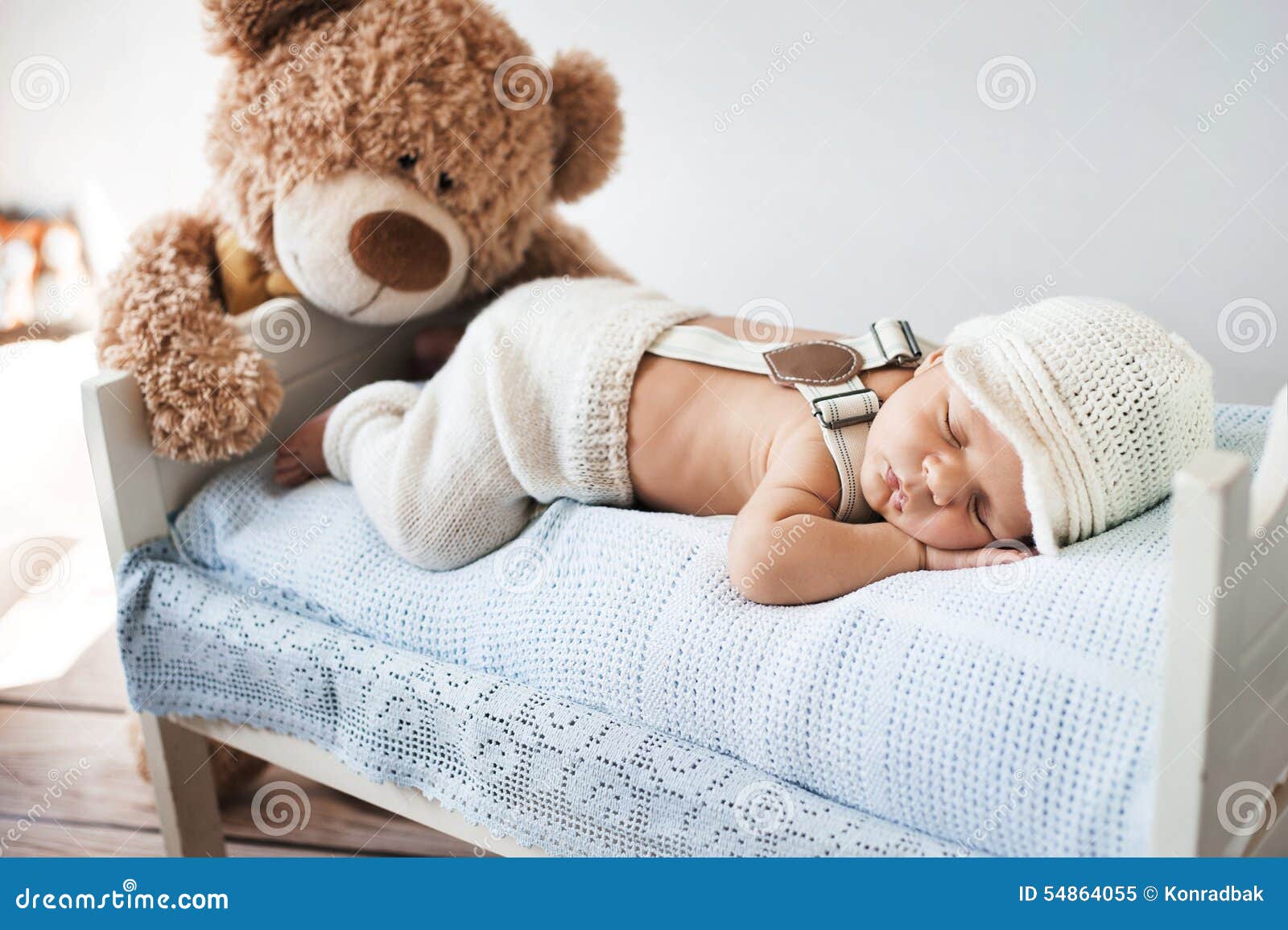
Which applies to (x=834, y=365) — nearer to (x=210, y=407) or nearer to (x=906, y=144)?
(x=906, y=144)

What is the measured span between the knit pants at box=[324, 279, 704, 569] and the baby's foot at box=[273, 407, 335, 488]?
0.35 feet

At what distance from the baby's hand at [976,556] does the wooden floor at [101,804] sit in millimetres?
809

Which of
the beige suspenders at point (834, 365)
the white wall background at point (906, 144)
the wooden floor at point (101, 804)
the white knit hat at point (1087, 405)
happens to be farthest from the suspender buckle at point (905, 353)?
the wooden floor at point (101, 804)

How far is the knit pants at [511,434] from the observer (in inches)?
44.9

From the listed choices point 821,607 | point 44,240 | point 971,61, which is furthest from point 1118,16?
point 44,240

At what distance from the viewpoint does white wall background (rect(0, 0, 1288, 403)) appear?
132cm

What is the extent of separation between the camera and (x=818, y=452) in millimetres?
1015

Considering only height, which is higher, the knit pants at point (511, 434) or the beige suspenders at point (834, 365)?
the beige suspenders at point (834, 365)

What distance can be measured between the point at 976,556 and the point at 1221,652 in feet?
0.94

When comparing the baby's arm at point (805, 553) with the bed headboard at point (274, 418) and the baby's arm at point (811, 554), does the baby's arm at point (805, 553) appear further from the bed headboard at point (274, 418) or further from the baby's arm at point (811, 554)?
the bed headboard at point (274, 418)

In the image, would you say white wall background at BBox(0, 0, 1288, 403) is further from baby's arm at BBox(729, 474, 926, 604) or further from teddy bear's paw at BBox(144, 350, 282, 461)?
baby's arm at BBox(729, 474, 926, 604)

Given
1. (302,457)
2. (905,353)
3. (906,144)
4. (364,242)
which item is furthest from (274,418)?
(906,144)

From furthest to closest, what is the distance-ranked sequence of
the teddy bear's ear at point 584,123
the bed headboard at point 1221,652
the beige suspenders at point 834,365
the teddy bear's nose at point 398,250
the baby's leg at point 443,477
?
the teddy bear's ear at point 584,123 → the teddy bear's nose at point 398,250 → the baby's leg at point 443,477 → the beige suspenders at point 834,365 → the bed headboard at point 1221,652

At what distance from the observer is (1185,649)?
642 mm
